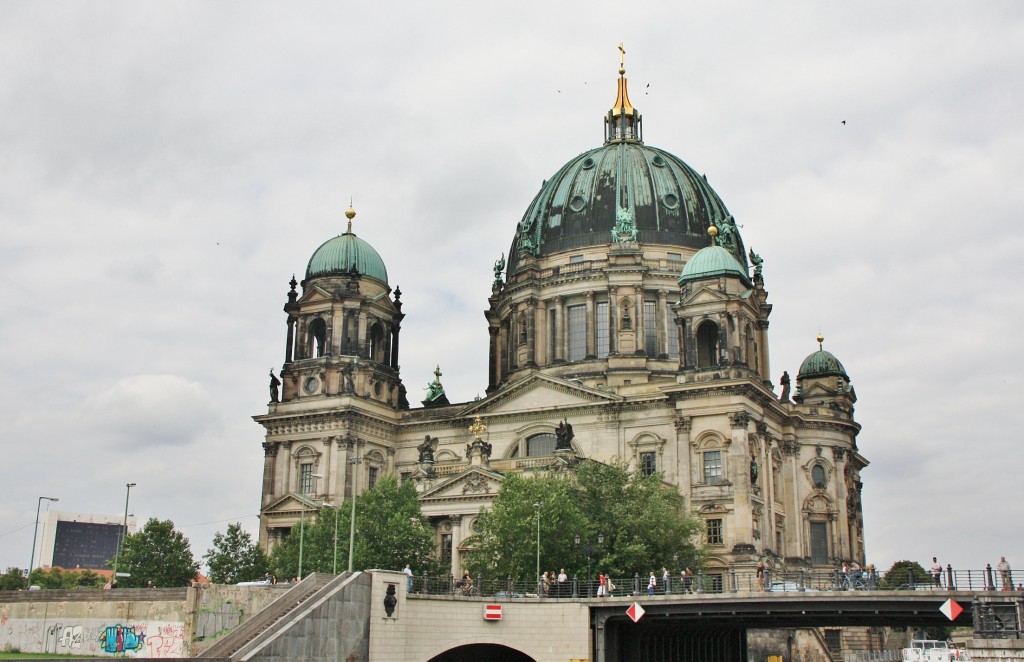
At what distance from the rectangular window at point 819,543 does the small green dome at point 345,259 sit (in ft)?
119

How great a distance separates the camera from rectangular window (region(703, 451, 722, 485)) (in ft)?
236

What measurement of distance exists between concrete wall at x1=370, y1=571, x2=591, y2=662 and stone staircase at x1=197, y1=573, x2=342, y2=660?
2448mm

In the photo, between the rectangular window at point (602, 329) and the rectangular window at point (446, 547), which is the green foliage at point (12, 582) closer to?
the rectangular window at point (446, 547)

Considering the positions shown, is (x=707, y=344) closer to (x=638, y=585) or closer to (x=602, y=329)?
(x=602, y=329)

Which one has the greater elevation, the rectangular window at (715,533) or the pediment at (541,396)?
the pediment at (541,396)

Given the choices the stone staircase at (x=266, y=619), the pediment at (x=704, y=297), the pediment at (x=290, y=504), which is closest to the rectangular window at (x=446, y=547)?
the pediment at (x=290, y=504)

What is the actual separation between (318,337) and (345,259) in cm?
630

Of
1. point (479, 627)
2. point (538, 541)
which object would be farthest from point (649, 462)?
point (479, 627)

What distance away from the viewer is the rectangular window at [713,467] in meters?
71.9

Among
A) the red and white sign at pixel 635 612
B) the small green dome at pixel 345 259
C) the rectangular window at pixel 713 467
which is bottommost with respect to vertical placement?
the red and white sign at pixel 635 612

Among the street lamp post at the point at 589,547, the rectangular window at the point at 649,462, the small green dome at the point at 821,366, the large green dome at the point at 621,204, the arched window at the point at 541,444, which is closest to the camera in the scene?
the street lamp post at the point at 589,547

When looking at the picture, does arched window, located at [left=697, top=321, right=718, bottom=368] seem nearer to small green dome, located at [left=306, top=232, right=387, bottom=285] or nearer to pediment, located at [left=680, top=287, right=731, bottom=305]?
pediment, located at [left=680, top=287, right=731, bottom=305]

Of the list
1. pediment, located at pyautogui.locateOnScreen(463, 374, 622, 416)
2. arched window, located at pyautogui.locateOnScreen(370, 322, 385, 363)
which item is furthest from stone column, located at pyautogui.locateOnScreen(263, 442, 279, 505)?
pediment, located at pyautogui.locateOnScreen(463, 374, 622, 416)

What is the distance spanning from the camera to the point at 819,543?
262ft
